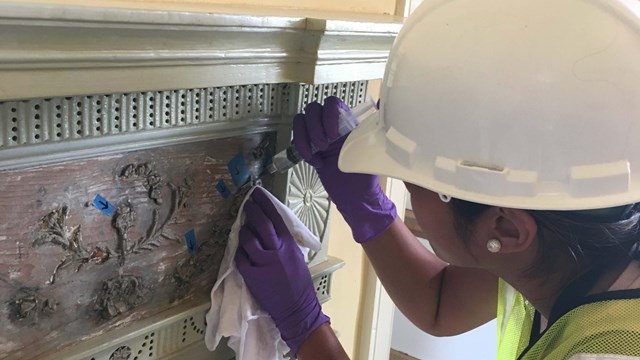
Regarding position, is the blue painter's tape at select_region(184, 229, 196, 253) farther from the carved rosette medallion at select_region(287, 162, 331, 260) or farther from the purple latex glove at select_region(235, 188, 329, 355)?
the carved rosette medallion at select_region(287, 162, 331, 260)

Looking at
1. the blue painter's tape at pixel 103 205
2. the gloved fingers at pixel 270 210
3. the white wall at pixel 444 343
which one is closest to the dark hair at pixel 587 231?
the gloved fingers at pixel 270 210

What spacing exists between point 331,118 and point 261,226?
0.21 metres

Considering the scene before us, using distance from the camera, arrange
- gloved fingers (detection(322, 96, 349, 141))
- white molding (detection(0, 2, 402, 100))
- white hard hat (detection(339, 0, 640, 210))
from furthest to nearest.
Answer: gloved fingers (detection(322, 96, 349, 141)), white hard hat (detection(339, 0, 640, 210)), white molding (detection(0, 2, 402, 100))

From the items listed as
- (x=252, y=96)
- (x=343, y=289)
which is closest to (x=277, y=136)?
(x=252, y=96)

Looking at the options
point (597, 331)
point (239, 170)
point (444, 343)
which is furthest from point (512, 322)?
point (444, 343)

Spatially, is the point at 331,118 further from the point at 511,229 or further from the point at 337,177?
the point at 511,229

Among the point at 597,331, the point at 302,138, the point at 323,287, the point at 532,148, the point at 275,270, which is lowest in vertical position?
the point at 323,287

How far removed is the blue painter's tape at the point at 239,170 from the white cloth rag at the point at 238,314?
0.03 meters

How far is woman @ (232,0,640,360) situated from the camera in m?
0.75

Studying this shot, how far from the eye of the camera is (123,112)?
0.82 meters

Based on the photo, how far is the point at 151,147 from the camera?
0.90 metres

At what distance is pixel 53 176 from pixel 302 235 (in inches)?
17.8

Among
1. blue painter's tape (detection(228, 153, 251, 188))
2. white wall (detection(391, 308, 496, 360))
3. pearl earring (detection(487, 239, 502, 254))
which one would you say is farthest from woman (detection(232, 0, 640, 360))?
white wall (detection(391, 308, 496, 360))

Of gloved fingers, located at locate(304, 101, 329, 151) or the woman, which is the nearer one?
the woman
